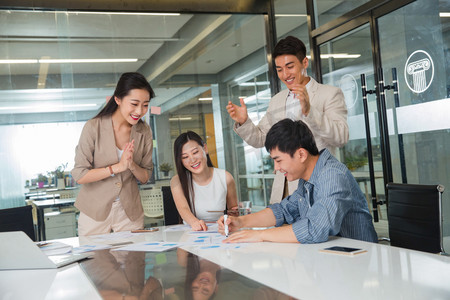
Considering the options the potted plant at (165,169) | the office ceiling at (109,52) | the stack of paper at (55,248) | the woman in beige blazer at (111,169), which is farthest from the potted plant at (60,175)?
the stack of paper at (55,248)

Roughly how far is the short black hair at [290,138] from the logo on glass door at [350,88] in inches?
86.0

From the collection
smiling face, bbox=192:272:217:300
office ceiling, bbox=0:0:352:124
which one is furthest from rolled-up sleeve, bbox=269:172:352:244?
office ceiling, bbox=0:0:352:124

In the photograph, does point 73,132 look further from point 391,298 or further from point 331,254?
point 391,298

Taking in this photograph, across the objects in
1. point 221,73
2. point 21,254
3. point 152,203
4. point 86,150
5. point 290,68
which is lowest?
point 152,203

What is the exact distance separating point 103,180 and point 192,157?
53cm

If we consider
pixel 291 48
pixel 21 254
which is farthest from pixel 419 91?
pixel 21 254

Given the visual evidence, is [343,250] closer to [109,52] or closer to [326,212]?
[326,212]

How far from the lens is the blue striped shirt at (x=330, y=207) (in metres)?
1.85

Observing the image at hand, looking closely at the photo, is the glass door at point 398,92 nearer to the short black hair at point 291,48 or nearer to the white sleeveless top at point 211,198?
the short black hair at point 291,48

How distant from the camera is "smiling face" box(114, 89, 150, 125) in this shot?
276 centimetres

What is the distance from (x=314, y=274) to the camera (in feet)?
4.51

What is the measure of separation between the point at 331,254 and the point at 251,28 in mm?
4038

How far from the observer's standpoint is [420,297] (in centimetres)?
110

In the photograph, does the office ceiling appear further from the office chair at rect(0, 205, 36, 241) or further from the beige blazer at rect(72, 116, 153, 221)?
the beige blazer at rect(72, 116, 153, 221)
